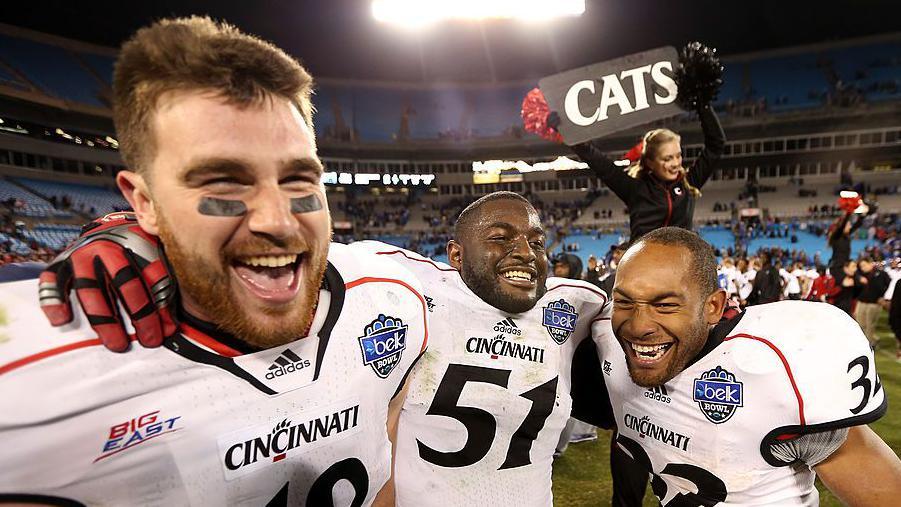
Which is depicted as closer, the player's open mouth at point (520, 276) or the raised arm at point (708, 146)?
the player's open mouth at point (520, 276)

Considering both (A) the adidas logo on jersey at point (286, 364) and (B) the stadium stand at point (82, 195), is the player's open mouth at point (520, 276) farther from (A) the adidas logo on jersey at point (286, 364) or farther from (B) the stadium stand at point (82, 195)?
(B) the stadium stand at point (82, 195)

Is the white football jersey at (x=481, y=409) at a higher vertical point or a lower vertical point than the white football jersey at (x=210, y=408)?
lower

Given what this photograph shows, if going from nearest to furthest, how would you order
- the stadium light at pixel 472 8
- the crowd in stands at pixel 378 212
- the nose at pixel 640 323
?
the nose at pixel 640 323 → the stadium light at pixel 472 8 → the crowd in stands at pixel 378 212

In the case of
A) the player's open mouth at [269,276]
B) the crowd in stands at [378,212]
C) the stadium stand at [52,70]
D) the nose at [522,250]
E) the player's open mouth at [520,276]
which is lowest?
the crowd in stands at [378,212]

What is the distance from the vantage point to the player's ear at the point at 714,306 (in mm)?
1953

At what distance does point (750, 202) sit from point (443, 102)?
20.6 meters

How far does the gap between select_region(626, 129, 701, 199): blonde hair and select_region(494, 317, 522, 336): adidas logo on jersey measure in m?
1.86

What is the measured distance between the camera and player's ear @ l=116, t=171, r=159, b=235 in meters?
1.15

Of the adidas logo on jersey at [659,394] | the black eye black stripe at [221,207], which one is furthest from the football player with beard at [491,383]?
the black eye black stripe at [221,207]

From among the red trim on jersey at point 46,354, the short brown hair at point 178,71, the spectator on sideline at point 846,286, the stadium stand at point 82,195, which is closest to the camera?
the red trim on jersey at point 46,354

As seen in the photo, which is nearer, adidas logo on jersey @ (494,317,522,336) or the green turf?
adidas logo on jersey @ (494,317,522,336)

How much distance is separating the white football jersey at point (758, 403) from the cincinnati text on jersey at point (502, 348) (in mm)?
469

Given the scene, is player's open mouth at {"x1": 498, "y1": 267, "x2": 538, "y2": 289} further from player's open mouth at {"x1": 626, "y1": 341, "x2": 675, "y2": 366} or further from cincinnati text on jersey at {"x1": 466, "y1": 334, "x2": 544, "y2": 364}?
player's open mouth at {"x1": 626, "y1": 341, "x2": 675, "y2": 366}

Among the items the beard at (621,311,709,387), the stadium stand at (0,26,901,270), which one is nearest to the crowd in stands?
the stadium stand at (0,26,901,270)
